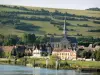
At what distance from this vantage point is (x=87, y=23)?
76250 mm

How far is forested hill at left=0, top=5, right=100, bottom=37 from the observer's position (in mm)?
72812

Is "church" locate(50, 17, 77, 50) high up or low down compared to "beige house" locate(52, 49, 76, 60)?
down

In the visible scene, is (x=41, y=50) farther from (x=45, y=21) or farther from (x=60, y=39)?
(x=45, y=21)

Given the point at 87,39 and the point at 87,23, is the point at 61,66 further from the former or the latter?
the point at 87,23

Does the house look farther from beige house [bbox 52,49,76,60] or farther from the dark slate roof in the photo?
the dark slate roof

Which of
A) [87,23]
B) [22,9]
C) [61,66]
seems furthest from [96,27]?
[61,66]

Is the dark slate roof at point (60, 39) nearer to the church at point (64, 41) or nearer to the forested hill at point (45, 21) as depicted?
the church at point (64, 41)

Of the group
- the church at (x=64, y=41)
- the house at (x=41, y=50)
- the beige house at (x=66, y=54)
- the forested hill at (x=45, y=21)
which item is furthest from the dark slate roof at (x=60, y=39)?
the beige house at (x=66, y=54)

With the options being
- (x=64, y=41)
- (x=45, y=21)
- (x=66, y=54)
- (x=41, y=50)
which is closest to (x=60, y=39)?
(x=64, y=41)

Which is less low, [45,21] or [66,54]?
[45,21]

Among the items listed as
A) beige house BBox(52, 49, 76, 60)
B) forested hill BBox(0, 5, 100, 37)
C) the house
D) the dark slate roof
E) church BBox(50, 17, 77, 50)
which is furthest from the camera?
forested hill BBox(0, 5, 100, 37)

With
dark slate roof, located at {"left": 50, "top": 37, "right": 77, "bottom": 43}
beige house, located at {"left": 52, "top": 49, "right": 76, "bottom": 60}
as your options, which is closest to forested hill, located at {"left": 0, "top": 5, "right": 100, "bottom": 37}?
dark slate roof, located at {"left": 50, "top": 37, "right": 77, "bottom": 43}

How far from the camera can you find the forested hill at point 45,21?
7281 cm

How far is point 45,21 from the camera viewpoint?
255 ft
